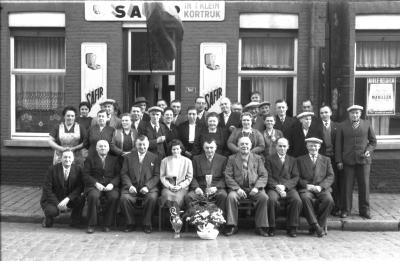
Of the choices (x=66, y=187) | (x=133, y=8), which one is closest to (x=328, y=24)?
(x=133, y=8)

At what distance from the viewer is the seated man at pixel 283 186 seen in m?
8.82

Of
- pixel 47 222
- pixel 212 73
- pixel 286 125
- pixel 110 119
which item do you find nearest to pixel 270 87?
pixel 212 73

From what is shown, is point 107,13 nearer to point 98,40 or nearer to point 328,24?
point 98,40

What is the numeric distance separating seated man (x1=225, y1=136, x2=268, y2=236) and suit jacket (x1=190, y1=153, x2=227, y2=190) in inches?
5.7

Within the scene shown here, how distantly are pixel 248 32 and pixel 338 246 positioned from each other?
5592 millimetres

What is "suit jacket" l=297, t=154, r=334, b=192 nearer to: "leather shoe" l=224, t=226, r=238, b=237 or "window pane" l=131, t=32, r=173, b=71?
"leather shoe" l=224, t=226, r=238, b=237

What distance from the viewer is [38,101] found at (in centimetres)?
1238

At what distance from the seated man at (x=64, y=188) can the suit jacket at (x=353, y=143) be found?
4454 millimetres

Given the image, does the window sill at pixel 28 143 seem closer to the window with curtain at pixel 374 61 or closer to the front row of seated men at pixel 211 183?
the front row of seated men at pixel 211 183

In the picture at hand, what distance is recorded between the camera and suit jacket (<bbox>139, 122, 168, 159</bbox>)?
31.6 ft

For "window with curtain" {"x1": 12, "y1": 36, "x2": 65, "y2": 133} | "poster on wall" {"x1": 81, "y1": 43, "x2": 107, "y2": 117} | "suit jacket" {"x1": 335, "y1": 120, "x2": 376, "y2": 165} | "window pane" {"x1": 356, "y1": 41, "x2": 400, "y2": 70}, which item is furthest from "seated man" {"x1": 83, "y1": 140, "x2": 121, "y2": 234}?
"window pane" {"x1": 356, "y1": 41, "x2": 400, "y2": 70}

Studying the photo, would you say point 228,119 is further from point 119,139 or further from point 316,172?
point 119,139

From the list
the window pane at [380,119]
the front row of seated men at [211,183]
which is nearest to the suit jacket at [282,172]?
the front row of seated men at [211,183]

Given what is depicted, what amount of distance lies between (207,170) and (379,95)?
16.1ft
